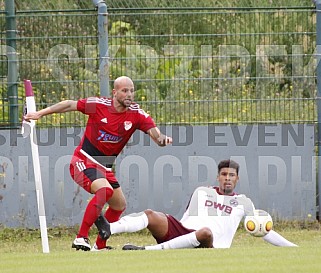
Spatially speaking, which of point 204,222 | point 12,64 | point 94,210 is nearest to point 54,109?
point 94,210

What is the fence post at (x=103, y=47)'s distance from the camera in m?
14.8

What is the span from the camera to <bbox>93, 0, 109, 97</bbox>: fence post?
1483 centimetres

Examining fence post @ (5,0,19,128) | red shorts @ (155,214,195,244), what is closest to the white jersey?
red shorts @ (155,214,195,244)

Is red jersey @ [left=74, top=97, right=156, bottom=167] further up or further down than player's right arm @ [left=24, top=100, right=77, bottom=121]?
further down

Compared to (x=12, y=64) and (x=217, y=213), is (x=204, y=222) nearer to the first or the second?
(x=217, y=213)

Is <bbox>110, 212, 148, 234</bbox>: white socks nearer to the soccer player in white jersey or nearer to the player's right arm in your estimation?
the soccer player in white jersey

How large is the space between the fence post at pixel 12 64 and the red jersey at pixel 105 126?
8.10 feet

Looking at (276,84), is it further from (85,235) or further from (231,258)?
(231,258)

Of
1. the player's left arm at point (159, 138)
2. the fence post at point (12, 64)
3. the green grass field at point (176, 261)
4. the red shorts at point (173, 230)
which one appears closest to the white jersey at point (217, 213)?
the red shorts at point (173, 230)

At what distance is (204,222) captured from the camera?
39.2ft

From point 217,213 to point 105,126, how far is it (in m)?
1.72

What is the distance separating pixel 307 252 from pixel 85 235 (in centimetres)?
296

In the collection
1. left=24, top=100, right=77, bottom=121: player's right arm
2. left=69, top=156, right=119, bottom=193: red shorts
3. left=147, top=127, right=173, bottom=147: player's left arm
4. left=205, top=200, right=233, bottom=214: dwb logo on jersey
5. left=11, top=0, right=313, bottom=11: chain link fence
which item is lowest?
left=205, top=200, right=233, bottom=214: dwb logo on jersey

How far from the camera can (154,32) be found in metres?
15.1
